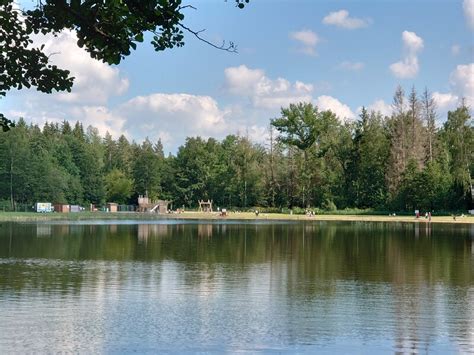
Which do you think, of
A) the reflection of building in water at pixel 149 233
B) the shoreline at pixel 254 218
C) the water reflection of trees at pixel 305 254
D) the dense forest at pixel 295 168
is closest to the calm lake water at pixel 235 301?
the water reflection of trees at pixel 305 254

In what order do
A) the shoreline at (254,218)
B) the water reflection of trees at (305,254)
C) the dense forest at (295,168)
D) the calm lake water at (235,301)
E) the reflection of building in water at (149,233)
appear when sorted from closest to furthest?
the calm lake water at (235,301) → the water reflection of trees at (305,254) → the reflection of building in water at (149,233) → the shoreline at (254,218) → the dense forest at (295,168)

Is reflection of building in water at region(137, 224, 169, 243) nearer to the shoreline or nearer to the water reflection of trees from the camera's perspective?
the water reflection of trees

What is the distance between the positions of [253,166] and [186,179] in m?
16.5

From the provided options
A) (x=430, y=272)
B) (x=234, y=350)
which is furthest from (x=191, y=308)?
(x=430, y=272)

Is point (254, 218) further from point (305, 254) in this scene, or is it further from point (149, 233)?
point (305, 254)

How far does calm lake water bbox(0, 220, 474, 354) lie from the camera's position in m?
13.1

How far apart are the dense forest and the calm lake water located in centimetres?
6342

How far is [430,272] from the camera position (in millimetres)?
25375

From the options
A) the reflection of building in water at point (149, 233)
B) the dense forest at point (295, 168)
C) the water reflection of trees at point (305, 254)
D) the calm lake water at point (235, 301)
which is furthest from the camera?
the dense forest at point (295, 168)

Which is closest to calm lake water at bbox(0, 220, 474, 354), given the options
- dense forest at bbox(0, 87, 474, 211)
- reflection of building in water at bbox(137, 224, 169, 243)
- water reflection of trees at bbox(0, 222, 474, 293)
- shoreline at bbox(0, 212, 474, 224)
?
water reflection of trees at bbox(0, 222, 474, 293)

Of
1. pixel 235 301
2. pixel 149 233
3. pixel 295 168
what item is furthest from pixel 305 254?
pixel 295 168

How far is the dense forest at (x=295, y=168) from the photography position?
96938 mm

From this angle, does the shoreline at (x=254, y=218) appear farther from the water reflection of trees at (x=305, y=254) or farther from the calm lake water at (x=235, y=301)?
the calm lake water at (x=235, y=301)

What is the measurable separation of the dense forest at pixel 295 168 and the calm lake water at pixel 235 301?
63.4 m
